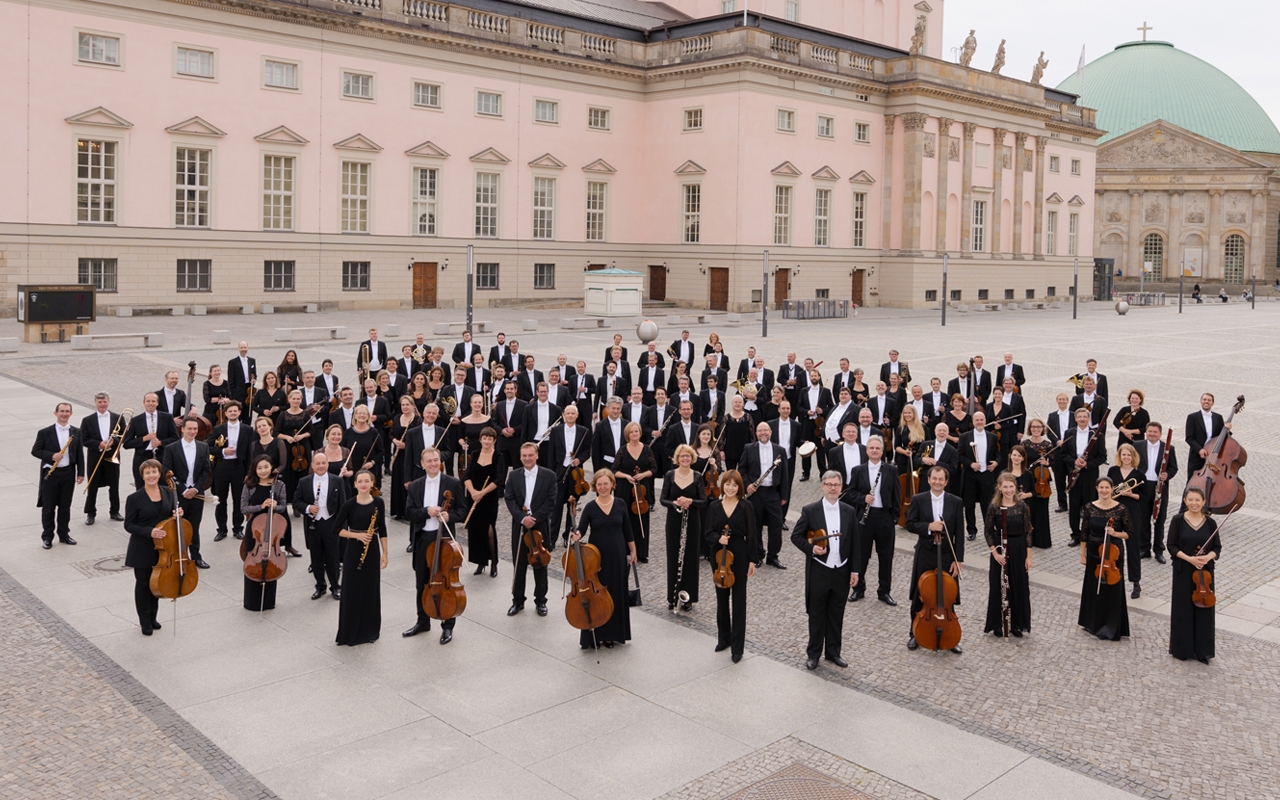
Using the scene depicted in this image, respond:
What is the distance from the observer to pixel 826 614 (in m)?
10.4

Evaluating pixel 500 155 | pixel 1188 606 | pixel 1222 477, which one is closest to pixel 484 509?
pixel 1188 606

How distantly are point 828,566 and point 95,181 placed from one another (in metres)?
39.5

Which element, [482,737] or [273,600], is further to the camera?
[273,600]

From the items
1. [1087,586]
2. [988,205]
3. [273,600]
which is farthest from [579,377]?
[988,205]

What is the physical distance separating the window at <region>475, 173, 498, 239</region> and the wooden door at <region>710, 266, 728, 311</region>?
11204 millimetres

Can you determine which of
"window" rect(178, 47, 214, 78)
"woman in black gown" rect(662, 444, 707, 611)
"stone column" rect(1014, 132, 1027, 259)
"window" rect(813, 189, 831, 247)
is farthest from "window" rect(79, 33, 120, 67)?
"stone column" rect(1014, 132, 1027, 259)

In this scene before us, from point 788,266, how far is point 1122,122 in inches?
2990

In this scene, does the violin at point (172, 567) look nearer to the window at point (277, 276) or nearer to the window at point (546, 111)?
the window at point (277, 276)

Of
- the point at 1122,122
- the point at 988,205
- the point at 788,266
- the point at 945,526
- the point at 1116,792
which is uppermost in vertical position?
the point at 1122,122

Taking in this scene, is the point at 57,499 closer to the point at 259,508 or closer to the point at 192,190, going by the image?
the point at 259,508

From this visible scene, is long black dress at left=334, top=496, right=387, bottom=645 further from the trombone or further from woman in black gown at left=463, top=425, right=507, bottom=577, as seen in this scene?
the trombone

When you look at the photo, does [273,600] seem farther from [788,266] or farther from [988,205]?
[988,205]

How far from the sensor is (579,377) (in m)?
20.2

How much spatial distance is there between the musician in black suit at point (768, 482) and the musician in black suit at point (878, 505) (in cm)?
105
